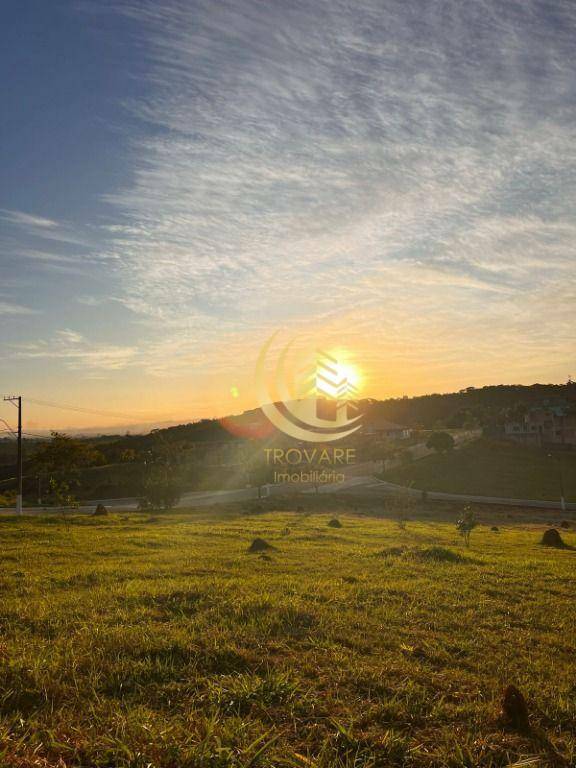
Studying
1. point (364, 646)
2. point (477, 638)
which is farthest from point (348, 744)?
point (477, 638)

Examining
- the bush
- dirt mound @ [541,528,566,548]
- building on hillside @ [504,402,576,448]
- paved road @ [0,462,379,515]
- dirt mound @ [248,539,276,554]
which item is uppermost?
building on hillside @ [504,402,576,448]

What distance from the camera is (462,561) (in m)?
19.2

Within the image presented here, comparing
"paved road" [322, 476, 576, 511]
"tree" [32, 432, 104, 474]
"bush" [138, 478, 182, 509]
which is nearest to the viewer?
"bush" [138, 478, 182, 509]

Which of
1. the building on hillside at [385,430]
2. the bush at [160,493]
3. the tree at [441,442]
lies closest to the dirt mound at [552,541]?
the bush at [160,493]

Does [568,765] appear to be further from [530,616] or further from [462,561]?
[462,561]

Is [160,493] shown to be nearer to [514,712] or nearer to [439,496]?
[439,496]

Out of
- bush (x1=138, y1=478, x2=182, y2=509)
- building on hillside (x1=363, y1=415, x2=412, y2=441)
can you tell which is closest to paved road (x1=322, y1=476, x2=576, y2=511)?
bush (x1=138, y1=478, x2=182, y2=509)

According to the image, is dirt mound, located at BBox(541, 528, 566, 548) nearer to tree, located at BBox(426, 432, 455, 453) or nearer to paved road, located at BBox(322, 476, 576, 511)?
paved road, located at BBox(322, 476, 576, 511)

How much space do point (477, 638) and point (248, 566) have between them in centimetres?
805

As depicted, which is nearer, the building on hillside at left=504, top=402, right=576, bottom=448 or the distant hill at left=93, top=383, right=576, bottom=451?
the building on hillside at left=504, top=402, right=576, bottom=448

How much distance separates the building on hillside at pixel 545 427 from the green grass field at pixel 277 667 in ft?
340

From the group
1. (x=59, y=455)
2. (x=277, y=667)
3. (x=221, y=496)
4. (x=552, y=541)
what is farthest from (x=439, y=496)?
(x=277, y=667)

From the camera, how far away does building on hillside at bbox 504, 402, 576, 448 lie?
357ft

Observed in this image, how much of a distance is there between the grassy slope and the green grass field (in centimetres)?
6614
